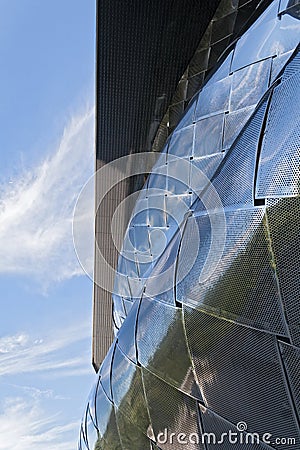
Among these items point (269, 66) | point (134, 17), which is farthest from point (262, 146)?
point (134, 17)

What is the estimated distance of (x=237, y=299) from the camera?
388 cm

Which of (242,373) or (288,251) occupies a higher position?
(288,251)

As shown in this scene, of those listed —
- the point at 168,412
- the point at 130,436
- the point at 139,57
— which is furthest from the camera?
the point at 139,57

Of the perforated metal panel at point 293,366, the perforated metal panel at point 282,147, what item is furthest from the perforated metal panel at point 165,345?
the perforated metal panel at point 282,147

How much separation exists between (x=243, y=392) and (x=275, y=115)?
2156 mm

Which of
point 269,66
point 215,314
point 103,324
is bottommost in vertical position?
point 215,314

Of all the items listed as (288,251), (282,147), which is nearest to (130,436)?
(288,251)

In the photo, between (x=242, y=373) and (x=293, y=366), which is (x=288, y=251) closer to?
(x=293, y=366)

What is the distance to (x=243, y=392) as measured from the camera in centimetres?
414

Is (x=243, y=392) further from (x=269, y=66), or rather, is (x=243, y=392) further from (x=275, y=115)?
(x=269, y=66)

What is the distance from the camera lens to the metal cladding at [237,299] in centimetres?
359

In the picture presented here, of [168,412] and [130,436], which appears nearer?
[168,412]

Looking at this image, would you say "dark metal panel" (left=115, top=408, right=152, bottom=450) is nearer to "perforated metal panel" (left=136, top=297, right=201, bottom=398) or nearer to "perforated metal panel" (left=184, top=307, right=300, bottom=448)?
"perforated metal panel" (left=136, top=297, right=201, bottom=398)

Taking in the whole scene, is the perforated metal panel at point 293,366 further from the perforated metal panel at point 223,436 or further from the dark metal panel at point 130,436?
the dark metal panel at point 130,436
